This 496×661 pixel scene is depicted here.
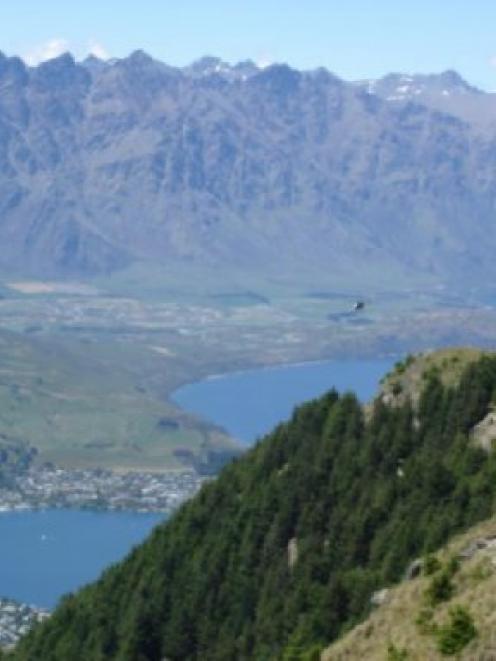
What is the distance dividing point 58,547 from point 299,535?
12103 centimetres

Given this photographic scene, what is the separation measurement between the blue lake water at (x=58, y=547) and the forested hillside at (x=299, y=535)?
3121 inches

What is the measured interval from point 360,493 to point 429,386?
5.79 metres

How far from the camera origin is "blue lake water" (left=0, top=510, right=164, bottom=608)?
5773 inches

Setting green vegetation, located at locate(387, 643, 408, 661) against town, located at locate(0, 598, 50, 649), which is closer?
green vegetation, located at locate(387, 643, 408, 661)

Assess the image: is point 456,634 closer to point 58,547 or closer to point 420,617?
point 420,617

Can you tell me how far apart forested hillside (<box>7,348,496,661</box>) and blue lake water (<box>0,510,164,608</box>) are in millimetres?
79265

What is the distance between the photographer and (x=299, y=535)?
48750mm

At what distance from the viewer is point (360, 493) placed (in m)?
47.8

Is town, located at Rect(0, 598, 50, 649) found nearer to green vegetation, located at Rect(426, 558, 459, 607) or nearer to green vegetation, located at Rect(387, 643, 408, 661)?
green vegetation, located at Rect(426, 558, 459, 607)

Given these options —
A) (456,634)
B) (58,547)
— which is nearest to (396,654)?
(456,634)

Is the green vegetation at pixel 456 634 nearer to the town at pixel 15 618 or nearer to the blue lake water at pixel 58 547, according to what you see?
the town at pixel 15 618

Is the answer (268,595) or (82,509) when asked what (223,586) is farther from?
(82,509)

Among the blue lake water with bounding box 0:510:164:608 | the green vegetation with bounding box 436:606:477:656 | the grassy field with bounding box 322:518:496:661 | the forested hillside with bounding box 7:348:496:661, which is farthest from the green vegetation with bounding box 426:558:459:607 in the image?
the blue lake water with bounding box 0:510:164:608

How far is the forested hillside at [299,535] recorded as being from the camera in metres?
40.8
